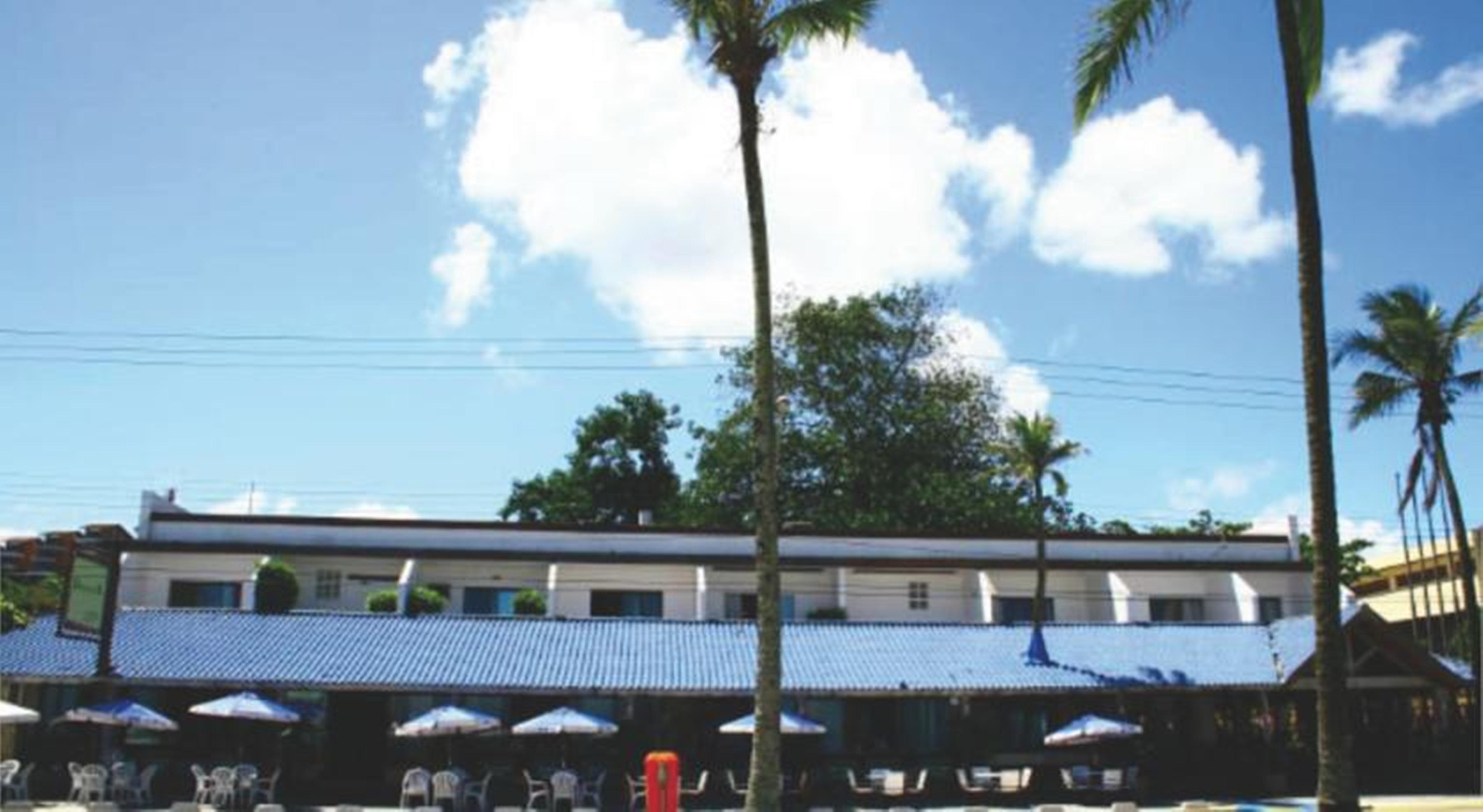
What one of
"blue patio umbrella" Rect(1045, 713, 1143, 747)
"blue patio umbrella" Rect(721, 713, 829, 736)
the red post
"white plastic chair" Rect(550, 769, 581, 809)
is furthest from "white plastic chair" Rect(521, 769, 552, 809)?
"blue patio umbrella" Rect(1045, 713, 1143, 747)

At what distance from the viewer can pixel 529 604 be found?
37594 millimetres

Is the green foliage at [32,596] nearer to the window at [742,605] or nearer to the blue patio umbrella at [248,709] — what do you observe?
the blue patio umbrella at [248,709]

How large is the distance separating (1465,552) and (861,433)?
27.5 meters

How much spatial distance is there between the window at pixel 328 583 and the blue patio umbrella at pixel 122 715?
9.76 meters

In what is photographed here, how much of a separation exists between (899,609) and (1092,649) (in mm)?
7330

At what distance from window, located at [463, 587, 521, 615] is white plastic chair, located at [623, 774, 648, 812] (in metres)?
9.28

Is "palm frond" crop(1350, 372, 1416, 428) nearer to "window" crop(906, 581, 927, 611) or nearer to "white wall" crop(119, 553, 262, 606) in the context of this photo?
"window" crop(906, 581, 927, 611)

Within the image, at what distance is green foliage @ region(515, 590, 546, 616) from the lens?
37.6m

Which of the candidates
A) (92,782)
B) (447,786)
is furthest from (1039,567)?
(92,782)

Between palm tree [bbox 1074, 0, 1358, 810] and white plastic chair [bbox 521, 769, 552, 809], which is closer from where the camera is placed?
palm tree [bbox 1074, 0, 1358, 810]

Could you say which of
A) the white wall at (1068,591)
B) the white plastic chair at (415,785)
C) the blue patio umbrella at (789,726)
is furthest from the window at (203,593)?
the white wall at (1068,591)

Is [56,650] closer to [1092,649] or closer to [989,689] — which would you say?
[989,689]

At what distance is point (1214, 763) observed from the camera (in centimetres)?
3356

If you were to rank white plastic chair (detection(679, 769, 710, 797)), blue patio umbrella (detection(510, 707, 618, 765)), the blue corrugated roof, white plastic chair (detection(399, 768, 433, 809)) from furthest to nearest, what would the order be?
white plastic chair (detection(679, 769, 710, 797)) → the blue corrugated roof → blue patio umbrella (detection(510, 707, 618, 765)) → white plastic chair (detection(399, 768, 433, 809))
